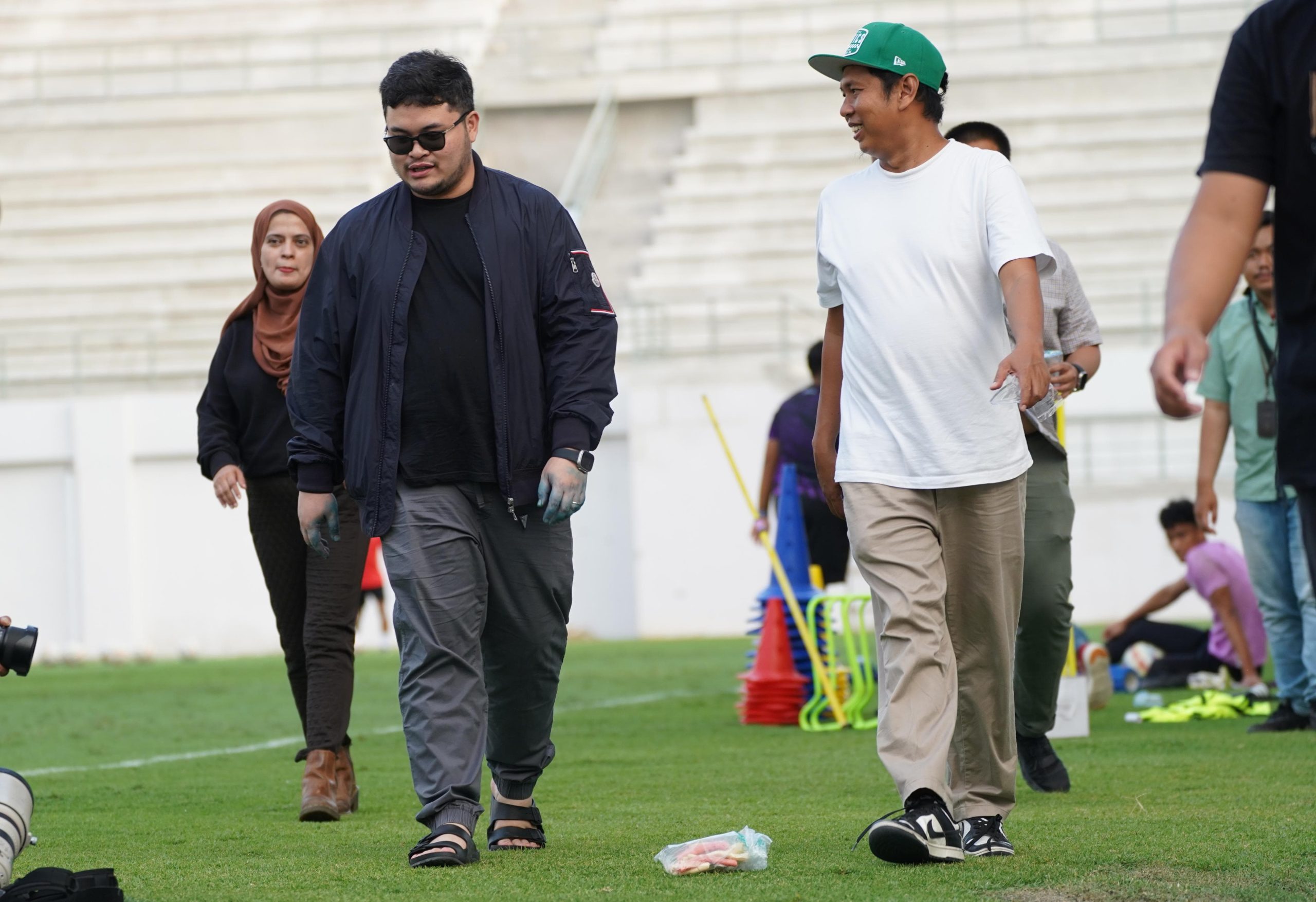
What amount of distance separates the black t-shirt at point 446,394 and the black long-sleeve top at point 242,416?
59.6 inches

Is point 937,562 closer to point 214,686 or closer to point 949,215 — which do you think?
point 949,215

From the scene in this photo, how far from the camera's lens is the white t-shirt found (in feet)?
14.0

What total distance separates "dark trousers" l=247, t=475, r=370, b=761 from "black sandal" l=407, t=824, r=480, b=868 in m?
1.32

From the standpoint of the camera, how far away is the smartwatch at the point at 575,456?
446 cm

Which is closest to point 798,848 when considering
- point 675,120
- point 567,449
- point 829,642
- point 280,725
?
point 567,449

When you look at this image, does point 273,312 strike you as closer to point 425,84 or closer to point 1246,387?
point 425,84

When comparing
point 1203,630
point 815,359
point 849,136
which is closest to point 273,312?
point 815,359

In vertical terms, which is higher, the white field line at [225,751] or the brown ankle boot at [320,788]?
the brown ankle boot at [320,788]

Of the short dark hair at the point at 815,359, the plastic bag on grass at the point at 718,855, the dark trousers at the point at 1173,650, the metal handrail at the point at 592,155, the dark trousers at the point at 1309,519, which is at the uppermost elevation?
the metal handrail at the point at 592,155

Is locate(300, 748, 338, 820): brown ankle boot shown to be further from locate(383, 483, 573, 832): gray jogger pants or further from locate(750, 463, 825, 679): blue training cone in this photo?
locate(750, 463, 825, 679): blue training cone

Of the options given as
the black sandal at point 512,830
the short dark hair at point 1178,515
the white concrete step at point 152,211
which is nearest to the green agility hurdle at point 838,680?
the short dark hair at point 1178,515

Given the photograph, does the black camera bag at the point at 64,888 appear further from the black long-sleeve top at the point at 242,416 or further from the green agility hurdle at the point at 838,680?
the green agility hurdle at the point at 838,680

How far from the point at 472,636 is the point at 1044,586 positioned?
182cm

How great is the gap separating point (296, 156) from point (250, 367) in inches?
786
